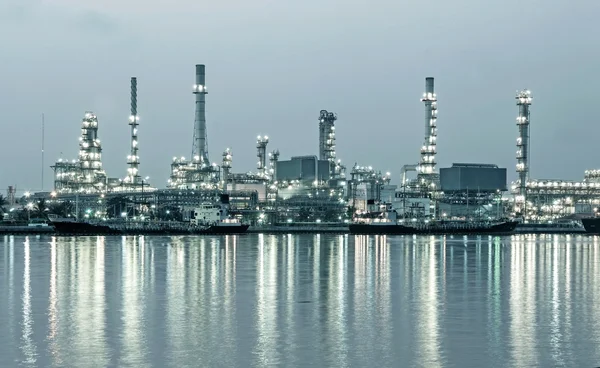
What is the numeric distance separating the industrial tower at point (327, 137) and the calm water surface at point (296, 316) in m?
101

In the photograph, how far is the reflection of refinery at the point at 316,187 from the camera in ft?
443

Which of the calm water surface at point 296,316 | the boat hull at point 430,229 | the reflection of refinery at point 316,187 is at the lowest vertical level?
the calm water surface at point 296,316

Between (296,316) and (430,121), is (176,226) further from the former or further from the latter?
(296,316)

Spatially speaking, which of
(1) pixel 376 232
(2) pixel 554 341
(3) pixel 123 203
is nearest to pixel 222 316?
(2) pixel 554 341

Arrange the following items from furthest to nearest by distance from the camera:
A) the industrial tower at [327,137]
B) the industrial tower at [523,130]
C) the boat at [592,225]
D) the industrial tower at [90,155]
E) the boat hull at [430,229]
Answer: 1. the industrial tower at [327,137]
2. the industrial tower at [90,155]
3. the industrial tower at [523,130]
4. the boat at [592,225]
5. the boat hull at [430,229]

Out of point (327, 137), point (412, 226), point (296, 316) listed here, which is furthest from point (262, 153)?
point (296, 316)

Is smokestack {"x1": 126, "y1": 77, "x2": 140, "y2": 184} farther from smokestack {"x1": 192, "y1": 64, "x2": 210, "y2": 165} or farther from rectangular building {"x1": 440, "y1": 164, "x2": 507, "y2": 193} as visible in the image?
rectangular building {"x1": 440, "y1": 164, "x2": 507, "y2": 193}

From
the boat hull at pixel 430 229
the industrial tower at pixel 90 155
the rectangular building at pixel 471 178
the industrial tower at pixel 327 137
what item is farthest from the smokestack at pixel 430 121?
the industrial tower at pixel 90 155

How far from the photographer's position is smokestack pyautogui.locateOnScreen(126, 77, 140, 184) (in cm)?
13700

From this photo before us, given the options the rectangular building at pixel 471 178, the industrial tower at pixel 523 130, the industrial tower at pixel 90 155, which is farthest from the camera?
the rectangular building at pixel 471 178

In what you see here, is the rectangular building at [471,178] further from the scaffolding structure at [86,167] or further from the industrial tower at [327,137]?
the scaffolding structure at [86,167]

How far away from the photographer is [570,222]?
144 m

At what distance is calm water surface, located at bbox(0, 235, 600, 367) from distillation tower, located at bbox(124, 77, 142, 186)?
92971mm

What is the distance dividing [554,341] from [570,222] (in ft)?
420
